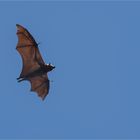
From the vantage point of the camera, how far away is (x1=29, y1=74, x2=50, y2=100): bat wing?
307ft

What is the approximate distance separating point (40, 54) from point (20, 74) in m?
2.07

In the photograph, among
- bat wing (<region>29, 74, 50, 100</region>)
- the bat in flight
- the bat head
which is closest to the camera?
the bat head

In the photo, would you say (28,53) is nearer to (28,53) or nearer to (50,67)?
(28,53)

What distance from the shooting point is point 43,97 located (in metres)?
93.8

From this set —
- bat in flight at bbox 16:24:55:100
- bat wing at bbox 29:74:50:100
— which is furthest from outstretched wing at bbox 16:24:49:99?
bat wing at bbox 29:74:50:100

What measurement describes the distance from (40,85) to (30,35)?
4689 mm

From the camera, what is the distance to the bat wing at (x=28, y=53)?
91.0 meters

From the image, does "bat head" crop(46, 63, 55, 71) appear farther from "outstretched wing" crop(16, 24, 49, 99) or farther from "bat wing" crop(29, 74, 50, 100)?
"bat wing" crop(29, 74, 50, 100)

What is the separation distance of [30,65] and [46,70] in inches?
67.6

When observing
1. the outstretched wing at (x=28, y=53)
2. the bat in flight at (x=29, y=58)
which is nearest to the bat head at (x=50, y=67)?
the bat in flight at (x=29, y=58)

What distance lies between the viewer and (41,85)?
93688 mm

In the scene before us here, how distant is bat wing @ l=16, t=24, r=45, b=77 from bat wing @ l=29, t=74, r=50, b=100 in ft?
6.61

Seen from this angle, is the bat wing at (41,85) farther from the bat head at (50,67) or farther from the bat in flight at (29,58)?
the bat head at (50,67)

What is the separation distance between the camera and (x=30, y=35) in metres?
90.8
